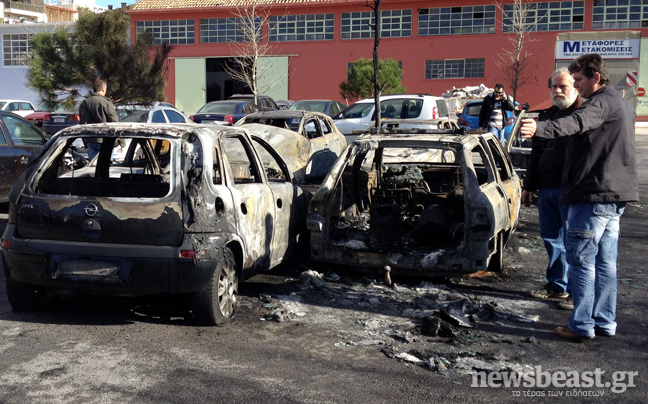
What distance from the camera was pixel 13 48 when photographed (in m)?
45.8

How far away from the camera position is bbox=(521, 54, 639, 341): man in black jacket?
4.95 m

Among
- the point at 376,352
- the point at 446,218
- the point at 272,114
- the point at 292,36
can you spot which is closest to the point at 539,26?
the point at 292,36

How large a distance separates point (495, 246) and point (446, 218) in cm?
58

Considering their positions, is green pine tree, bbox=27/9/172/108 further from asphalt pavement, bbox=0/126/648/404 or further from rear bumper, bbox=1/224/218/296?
rear bumper, bbox=1/224/218/296

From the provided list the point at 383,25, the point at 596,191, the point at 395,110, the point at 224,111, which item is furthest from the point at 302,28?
the point at 596,191

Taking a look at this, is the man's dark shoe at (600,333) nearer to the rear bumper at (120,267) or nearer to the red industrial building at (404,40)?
the rear bumper at (120,267)

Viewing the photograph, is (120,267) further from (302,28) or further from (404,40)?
(302,28)

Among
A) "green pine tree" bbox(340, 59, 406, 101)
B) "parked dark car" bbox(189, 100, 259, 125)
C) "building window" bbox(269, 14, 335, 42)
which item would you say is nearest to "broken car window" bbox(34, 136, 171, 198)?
"parked dark car" bbox(189, 100, 259, 125)

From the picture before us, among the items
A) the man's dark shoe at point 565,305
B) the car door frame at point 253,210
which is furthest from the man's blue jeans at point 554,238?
the car door frame at point 253,210

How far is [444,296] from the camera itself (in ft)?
20.5

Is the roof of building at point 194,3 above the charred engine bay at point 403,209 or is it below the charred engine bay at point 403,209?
above

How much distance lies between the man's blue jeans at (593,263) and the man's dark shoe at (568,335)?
0.03 meters

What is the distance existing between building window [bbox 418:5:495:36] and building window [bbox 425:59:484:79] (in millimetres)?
1676

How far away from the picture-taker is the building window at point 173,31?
44.0 metres
